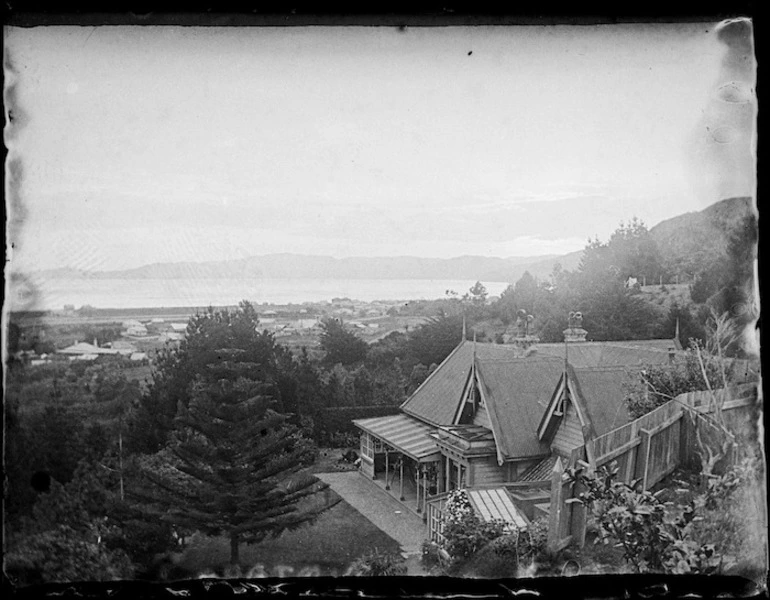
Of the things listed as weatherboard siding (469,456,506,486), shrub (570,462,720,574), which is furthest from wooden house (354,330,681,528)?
shrub (570,462,720,574)

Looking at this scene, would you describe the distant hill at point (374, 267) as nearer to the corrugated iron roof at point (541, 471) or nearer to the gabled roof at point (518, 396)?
the gabled roof at point (518, 396)

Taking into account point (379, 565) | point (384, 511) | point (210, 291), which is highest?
point (210, 291)

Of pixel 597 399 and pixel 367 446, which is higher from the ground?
pixel 597 399

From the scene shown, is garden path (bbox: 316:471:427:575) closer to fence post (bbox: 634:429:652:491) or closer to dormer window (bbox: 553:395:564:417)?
dormer window (bbox: 553:395:564:417)

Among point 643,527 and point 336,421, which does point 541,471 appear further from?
point 336,421

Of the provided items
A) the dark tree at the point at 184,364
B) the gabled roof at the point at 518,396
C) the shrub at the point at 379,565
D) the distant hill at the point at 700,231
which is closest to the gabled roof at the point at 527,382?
the gabled roof at the point at 518,396

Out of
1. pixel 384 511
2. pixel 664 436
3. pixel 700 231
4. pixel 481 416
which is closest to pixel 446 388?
pixel 481 416
